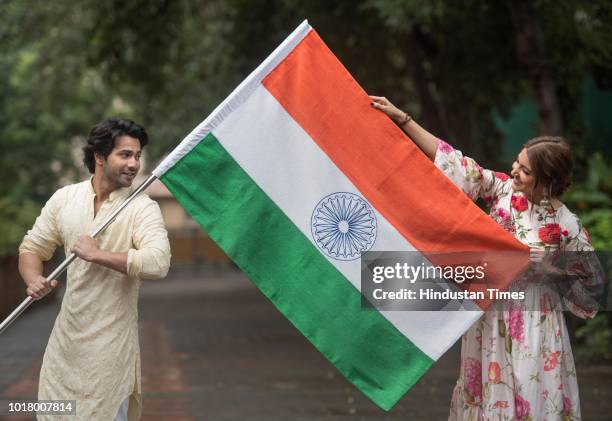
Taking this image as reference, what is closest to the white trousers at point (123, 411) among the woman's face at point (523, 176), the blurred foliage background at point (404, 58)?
the woman's face at point (523, 176)

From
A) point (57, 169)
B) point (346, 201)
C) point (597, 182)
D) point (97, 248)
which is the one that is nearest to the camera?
point (97, 248)

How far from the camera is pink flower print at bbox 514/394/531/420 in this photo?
Result: 15.9 feet

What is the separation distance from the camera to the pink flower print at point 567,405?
4914 mm

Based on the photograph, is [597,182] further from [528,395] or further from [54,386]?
[54,386]

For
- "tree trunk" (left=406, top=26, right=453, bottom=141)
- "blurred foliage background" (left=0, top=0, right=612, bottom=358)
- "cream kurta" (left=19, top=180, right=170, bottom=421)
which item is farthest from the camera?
"tree trunk" (left=406, top=26, right=453, bottom=141)

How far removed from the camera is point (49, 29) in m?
20.0

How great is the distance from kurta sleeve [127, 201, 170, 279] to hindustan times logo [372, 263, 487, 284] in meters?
0.98

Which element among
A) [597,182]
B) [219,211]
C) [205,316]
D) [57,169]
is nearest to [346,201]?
[219,211]

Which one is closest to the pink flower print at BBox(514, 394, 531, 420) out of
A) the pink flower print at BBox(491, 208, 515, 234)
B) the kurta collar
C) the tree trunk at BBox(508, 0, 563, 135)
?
the pink flower print at BBox(491, 208, 515, 234)

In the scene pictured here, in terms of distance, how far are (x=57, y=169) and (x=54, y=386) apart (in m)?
38.1

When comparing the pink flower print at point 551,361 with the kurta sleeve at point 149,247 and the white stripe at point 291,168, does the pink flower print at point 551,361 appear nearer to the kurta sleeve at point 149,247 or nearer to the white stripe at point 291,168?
the white stripe at point 291,168

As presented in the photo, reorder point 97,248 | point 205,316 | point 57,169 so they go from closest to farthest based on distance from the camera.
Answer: point 97,248, point 205,316, point 57,169

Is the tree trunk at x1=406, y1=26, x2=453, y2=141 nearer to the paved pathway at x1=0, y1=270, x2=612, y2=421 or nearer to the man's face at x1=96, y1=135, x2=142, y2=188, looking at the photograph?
the paved pathway at x1=0, y1=270, x2=612, y2=421

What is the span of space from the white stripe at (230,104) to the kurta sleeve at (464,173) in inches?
32.9
